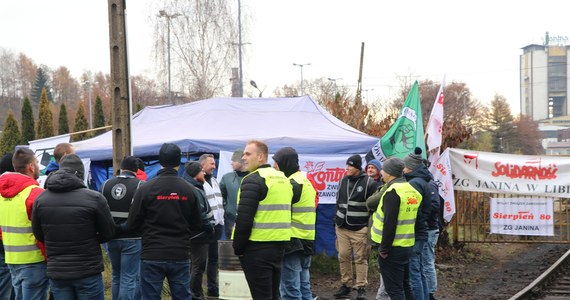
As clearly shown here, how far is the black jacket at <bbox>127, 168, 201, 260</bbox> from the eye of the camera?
20.6ft

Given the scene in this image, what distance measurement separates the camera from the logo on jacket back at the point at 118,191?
7.28m

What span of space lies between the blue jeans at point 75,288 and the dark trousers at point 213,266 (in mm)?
3990

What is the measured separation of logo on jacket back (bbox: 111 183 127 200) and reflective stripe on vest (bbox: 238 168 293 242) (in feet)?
5.72

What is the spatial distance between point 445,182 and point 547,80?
5572 inches

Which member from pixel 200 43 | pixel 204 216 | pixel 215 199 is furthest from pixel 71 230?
pixel 200 43

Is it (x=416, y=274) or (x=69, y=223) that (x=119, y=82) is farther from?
(x=416, y=274)

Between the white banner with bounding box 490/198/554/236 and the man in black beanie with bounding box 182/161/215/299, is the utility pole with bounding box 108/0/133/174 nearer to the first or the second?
the man in black beanie with bounding box 182/161/215/299

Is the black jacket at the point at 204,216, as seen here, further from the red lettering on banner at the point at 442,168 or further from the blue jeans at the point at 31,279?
the red lettering on banner at the point at 442,168

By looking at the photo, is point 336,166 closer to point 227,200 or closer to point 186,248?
point 227,200

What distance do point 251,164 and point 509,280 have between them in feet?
26.5

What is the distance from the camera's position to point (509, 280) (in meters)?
12.8

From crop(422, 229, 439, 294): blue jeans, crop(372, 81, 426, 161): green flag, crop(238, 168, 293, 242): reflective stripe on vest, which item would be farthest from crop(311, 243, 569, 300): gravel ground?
crop(238, 168, 293, 242): reflective stripe on vest

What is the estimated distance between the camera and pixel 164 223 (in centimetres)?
629

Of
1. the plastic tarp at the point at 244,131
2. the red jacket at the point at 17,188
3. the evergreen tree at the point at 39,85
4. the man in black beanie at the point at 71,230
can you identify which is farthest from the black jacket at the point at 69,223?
the evergreen tree at the point at 39,85
